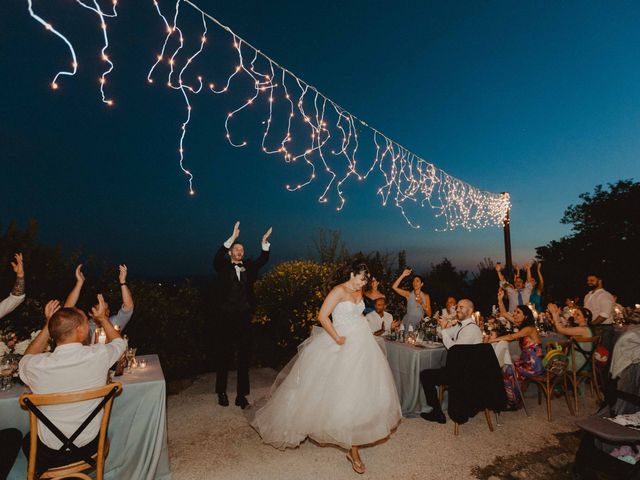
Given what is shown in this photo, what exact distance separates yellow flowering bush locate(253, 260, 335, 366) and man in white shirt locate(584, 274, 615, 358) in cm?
440

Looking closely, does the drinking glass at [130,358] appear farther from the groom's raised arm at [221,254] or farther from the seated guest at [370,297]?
the seated guest at [370,297]

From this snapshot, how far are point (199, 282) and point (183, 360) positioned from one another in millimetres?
1435

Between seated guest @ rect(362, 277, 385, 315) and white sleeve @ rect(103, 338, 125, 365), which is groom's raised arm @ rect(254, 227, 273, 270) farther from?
white sleeve @ rect(103, 338, 125, 365)

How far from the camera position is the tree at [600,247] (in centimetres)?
1106

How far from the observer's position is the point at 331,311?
305 centimetres

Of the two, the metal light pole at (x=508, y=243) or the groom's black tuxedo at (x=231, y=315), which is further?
the metal light pole at (x=508, y=243)

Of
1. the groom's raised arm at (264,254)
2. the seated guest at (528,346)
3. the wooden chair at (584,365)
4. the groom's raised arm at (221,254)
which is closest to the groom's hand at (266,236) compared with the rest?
the groom's raised arm at (264,254)

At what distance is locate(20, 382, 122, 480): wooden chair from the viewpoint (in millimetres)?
1884

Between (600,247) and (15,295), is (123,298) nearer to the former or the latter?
(15,295)

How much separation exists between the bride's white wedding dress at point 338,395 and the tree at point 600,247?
9.19 m

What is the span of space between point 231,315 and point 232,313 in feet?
0.09

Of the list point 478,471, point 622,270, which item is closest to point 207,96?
point 478,471

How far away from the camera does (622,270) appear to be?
38.7 feet

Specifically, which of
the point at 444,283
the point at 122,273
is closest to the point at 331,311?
the point at 122,273
